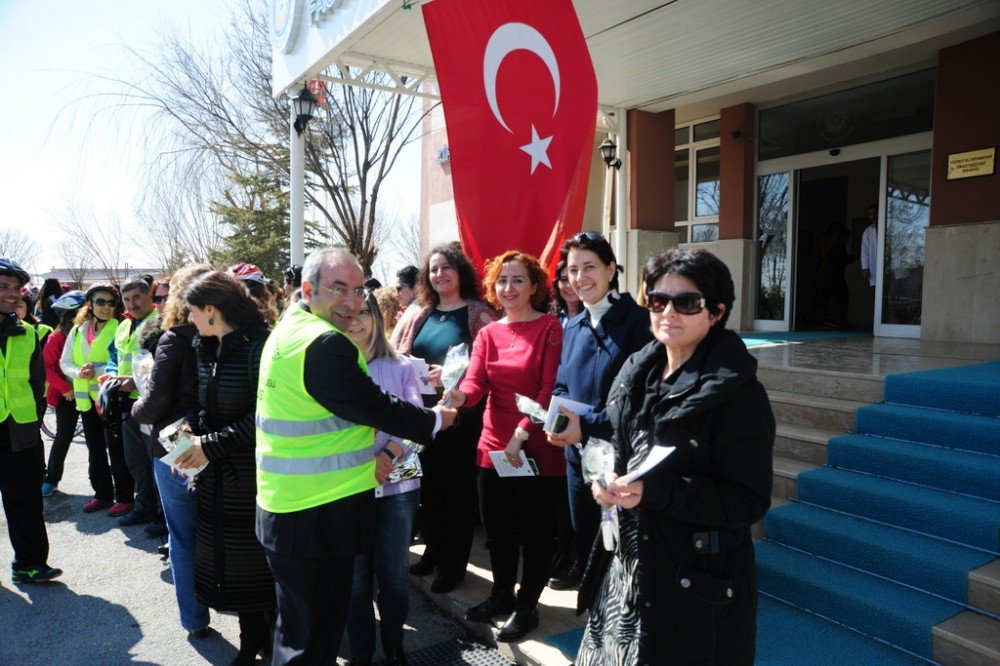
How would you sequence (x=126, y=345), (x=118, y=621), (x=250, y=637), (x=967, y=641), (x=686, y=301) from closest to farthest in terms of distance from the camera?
1. (x=686, y=301)
2. (x=967, y=641)
3. (x=250, y=637)
4. (x=118, y=621)
5. (x=126, y=345)

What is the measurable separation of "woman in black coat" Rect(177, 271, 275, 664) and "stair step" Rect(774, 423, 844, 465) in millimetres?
3386

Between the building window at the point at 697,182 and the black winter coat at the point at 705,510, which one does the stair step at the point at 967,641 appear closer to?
the black winter coat at the point at 705,510

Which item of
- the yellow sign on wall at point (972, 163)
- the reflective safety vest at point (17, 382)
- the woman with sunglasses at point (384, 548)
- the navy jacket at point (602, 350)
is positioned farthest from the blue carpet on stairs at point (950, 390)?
the reflective safety vest at point (17, 382)

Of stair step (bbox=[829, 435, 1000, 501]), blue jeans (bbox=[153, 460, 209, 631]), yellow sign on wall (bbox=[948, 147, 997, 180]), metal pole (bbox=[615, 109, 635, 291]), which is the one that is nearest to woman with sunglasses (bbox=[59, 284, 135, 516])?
blue jeans (bbox=[153, 460, 209, 631])

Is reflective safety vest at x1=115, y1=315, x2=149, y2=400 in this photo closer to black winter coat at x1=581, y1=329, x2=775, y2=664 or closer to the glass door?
black winter coat at x1=581, y1=329, x2=775, y2=664

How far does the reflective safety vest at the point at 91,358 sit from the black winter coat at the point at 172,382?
295 centimetres

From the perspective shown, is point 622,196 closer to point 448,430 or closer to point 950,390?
point 950,390

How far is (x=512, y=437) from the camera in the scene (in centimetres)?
311

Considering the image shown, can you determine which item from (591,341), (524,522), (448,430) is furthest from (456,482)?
(591,341)

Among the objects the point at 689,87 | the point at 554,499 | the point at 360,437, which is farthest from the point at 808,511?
the point at 689,87

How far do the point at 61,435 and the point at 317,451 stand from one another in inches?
216

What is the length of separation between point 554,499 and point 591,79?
8.72ft

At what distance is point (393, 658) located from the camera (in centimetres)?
317

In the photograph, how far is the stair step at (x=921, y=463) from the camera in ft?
11.0
